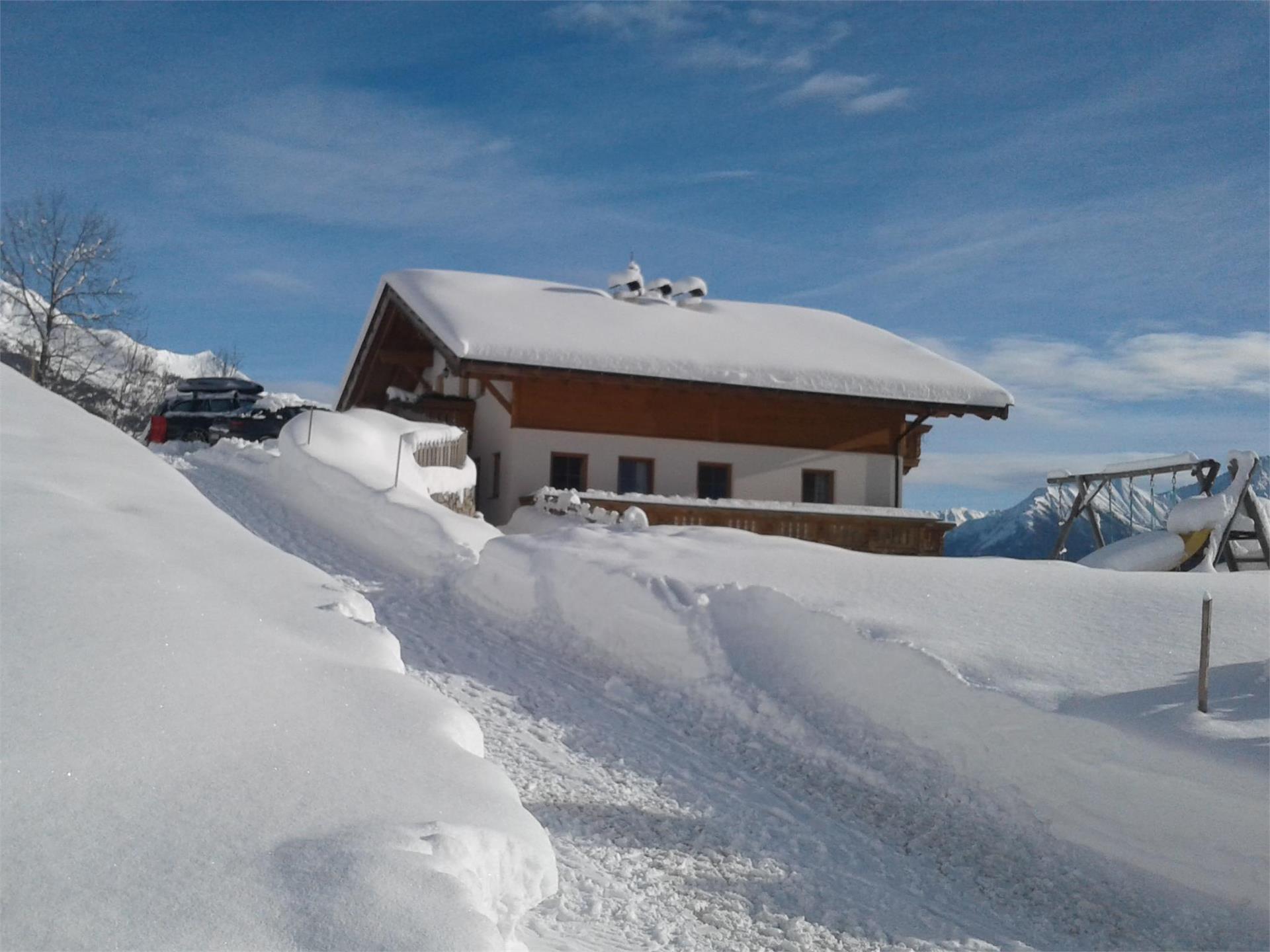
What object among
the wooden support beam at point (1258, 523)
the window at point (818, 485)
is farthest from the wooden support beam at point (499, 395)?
the wooden support beam at point (1258, 523)

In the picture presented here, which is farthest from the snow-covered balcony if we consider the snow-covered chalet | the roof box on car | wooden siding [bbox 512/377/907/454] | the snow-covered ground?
the roof box on car

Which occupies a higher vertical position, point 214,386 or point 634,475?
point 214,386

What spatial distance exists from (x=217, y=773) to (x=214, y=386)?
2466 cm

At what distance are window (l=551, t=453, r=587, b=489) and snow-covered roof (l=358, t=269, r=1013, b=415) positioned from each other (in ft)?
6.96

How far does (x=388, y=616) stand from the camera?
36.9 ft

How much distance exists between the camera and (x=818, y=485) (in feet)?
76.6

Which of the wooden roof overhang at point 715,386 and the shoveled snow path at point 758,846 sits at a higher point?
the wooden roof overhang at point 715,386

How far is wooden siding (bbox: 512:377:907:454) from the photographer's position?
71.0 feet

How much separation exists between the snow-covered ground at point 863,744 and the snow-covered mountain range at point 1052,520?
7.31 metres

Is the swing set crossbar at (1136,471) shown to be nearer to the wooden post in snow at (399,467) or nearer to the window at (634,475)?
the window at (634,475)

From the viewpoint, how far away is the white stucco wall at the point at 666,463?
21.5 metres

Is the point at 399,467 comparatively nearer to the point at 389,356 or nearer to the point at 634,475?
the point at 634,475

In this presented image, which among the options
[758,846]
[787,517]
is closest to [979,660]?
[758,846]

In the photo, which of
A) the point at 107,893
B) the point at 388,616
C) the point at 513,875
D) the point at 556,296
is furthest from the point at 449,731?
the point at 556,296
